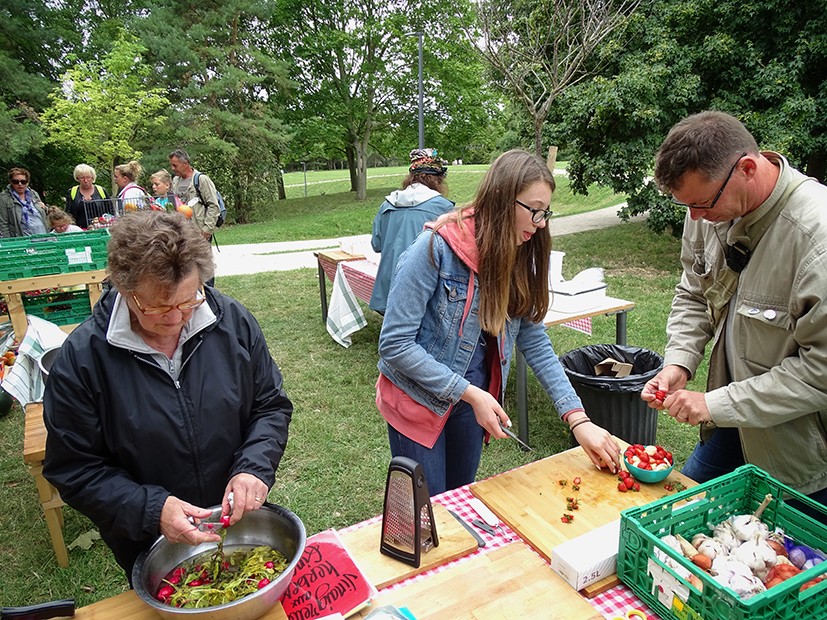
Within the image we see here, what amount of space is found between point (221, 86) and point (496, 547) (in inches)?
669

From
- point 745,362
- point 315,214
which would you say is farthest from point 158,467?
point 315,214

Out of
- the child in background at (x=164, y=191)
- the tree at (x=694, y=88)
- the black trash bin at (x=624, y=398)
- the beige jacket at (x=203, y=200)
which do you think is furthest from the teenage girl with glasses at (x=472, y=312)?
the tree at (x=694, y=88)

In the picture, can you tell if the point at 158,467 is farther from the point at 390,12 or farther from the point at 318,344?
the point at 390,12

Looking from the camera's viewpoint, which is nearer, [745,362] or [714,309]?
[745,362]

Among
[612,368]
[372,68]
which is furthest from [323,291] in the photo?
[372,68]

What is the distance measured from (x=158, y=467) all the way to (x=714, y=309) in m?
1.71

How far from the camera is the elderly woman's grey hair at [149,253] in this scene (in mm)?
1283

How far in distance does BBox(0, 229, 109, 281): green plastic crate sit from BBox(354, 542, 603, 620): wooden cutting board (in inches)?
155

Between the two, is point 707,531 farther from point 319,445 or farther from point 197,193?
point 197,193

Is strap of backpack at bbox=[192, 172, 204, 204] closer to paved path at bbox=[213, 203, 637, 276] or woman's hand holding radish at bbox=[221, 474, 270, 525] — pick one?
paved path at bbox=[213, 203, 637, 276]

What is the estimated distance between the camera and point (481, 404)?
5.54 feet

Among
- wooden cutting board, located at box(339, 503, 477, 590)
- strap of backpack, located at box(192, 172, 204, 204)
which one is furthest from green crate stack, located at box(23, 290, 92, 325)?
wooden cutting board, located at box(339, 503, 477, 590)

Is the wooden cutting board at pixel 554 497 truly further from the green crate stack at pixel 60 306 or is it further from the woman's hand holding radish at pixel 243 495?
the green crate stack at pixel 60 306

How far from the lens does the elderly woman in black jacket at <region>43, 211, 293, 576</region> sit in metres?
1.30
